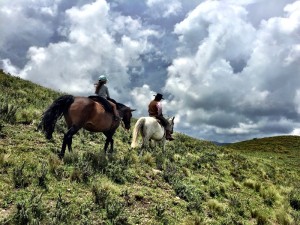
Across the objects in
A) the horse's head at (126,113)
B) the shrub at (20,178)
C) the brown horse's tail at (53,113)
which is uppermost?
the horse's head at (126,113)

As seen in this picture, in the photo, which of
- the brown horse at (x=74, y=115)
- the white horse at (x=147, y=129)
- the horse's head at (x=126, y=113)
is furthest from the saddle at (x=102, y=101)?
the white horse at (x=147, y=129)

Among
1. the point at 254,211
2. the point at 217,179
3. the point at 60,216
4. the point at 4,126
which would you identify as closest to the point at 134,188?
the point at 60,216

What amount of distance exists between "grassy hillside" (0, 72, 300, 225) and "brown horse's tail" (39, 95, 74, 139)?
93 cm

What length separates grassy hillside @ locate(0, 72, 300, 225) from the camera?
30.9 feet

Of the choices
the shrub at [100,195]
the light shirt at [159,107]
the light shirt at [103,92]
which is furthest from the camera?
the light shirt at [159,107]

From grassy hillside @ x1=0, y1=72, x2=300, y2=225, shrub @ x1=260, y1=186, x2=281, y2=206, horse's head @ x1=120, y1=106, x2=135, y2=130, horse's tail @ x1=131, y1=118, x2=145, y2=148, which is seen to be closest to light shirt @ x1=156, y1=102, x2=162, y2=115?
horse's tail @ x1=131, y1=118, x2=145, y2=148

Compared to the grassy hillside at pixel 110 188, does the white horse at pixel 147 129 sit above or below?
above

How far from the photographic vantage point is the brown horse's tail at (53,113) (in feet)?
42.6

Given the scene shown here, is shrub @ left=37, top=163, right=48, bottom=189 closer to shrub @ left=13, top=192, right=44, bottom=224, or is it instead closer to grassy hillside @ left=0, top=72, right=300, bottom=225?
grassy hillside @ left=0, top=72, right=300, bottom=225

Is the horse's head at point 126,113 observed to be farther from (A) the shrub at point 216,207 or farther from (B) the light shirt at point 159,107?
(A) the shrub at point 216,207

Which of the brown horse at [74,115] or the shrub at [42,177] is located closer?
the shrub at [42,177]

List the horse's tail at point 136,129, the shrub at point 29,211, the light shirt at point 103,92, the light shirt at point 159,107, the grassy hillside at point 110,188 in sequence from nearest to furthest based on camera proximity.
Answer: the shrub at point 29,211 → the grassy hillside at point 110,188 → the light shirt at point 103,92 → the horse's tail at point 136,129 → the light shirt at point 159,107

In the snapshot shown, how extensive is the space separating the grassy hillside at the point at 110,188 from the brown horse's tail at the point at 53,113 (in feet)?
3.04

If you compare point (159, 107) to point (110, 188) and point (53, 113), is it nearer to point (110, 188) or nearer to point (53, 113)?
point (53, 113)
